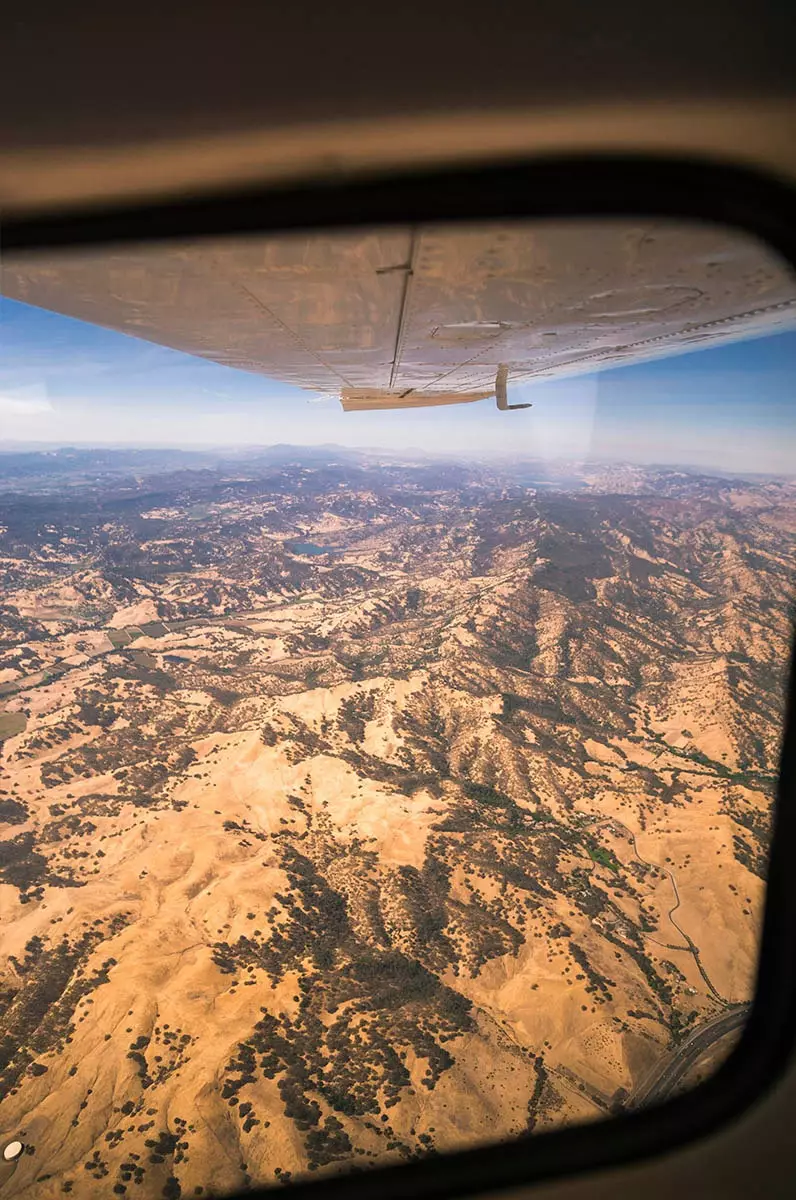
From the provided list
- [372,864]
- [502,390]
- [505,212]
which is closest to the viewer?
[505,212]

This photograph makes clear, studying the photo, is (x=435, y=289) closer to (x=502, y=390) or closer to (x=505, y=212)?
(x=505, y=212)

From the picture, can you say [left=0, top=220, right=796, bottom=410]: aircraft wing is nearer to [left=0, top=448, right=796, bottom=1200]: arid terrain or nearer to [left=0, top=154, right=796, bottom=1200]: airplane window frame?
[left=0, top=154, right=796, bottom=1200]: airplane window frame

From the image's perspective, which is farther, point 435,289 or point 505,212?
point 435,289

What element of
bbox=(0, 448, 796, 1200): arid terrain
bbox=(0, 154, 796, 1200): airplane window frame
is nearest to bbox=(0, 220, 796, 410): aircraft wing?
bbox=(0, 154, 796, 1200): airplane window frame

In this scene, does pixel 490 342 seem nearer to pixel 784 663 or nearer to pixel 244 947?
pixel 784 663

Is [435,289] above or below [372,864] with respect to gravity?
above

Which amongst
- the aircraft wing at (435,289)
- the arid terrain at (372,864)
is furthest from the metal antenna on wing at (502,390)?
the arid terrain at (372,864)

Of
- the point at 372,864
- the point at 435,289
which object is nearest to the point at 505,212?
the point at 435,289
